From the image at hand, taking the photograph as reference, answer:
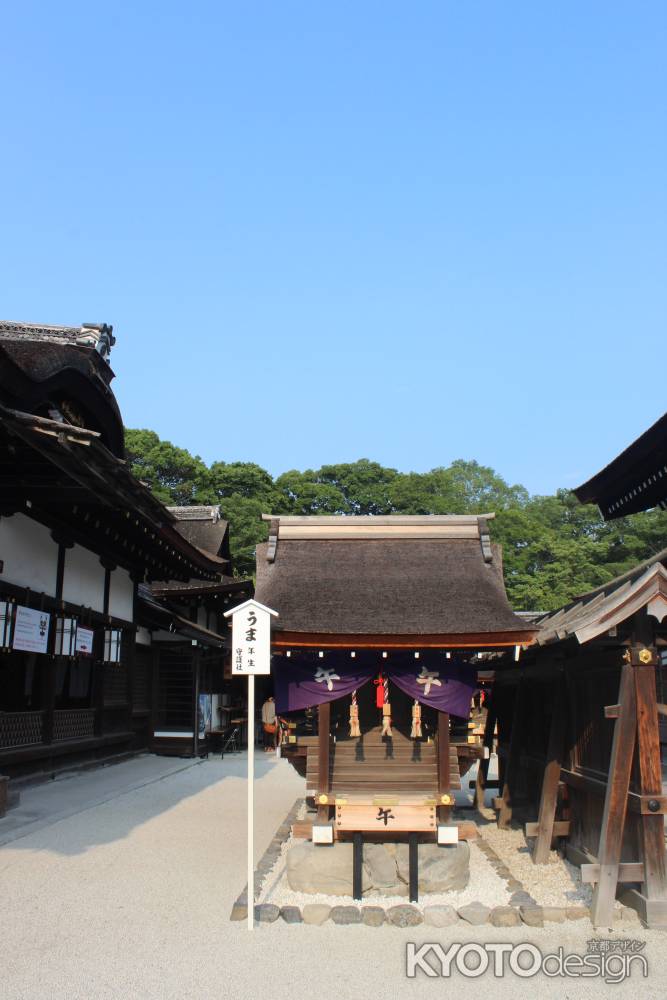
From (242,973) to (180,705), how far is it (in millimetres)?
14884

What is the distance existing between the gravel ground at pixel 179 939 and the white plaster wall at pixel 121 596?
648 centimetres

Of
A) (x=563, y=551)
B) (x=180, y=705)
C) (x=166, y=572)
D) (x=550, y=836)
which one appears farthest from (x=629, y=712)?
(x=563, y=551)

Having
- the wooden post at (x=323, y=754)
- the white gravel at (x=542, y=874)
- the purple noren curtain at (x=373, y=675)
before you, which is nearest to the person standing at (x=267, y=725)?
the white gravel at (x=542, y=874)

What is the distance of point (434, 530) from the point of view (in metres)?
9.30

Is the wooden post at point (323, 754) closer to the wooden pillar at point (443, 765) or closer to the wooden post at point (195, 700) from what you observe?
the wooden pillar at point (443, 765)

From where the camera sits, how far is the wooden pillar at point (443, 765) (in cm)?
756

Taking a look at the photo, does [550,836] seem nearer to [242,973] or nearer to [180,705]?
[242,973]

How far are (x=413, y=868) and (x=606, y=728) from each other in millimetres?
2410

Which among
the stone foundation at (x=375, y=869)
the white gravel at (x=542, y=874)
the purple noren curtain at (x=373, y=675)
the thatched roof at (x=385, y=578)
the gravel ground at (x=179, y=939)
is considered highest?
the thatched roof at (x=385, y=578)

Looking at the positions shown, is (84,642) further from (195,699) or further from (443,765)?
(443,765)

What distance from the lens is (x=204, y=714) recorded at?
19969 mm

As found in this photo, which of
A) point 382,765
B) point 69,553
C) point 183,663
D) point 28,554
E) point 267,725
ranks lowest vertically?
point 267,725

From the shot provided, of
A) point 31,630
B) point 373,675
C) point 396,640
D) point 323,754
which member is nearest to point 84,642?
point 31,630

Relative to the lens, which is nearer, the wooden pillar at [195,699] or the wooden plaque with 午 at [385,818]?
the wooden plaque with 午 at [385,818]
